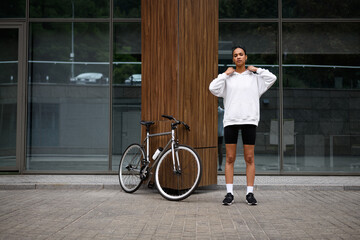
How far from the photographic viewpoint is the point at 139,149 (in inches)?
301

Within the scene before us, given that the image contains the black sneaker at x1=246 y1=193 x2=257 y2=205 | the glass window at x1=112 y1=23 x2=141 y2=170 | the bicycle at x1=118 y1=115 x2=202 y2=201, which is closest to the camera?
the black sneaker at x1=246 y1=193 x2=257 y2=205

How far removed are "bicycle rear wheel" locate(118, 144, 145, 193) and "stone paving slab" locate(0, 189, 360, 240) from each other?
0.25 metres

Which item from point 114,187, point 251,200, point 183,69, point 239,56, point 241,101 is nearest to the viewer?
point 251,200

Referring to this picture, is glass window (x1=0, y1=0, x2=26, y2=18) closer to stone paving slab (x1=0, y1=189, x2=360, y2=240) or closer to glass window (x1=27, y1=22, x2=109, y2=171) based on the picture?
glass window (x1=27, y1=22, x2=109, y2=171)

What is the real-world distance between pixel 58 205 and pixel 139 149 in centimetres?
182

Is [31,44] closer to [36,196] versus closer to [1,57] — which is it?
[1,57]

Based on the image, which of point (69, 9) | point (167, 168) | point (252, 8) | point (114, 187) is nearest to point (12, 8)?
point (69, 9)

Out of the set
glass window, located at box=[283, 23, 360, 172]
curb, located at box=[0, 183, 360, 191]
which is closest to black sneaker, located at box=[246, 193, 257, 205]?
curb, located at box=[0, 183, 360, 191]

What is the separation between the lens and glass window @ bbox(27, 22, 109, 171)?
10.0m

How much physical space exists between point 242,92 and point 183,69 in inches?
53.6

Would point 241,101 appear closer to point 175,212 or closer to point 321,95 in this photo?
point 175,212

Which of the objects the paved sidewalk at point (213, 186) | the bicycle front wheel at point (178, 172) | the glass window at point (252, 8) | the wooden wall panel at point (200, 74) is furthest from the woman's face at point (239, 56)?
the glass window at point (252, 8)

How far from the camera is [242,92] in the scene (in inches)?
255

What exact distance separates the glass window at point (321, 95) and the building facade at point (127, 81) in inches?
0.8
